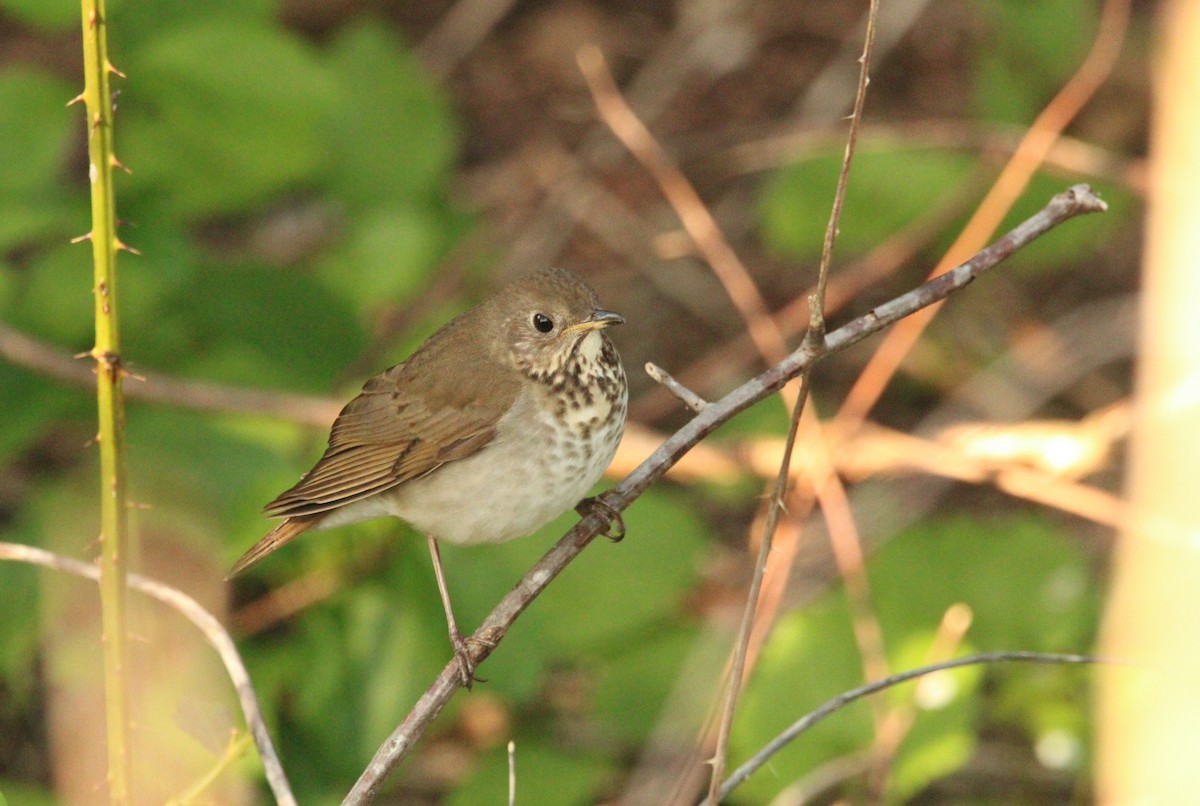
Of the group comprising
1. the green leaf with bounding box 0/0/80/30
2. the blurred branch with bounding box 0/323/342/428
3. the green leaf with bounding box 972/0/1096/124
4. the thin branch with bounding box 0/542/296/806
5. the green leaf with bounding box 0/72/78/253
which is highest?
the green leaf with bounding box 972/0/1096/124

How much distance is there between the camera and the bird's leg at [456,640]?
263cm

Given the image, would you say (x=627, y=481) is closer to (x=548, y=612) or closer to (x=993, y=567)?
(x=548, y=612)

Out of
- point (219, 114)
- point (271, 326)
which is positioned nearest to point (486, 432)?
point (271, 326)

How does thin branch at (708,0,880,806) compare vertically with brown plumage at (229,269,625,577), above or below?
below

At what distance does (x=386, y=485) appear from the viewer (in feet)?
10.9

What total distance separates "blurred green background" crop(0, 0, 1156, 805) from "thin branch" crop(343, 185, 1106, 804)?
47 centimetres

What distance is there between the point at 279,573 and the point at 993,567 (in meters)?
2.19

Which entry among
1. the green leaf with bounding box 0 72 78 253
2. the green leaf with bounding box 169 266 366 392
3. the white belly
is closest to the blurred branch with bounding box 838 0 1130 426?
the white belly

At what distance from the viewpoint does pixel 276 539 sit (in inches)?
127

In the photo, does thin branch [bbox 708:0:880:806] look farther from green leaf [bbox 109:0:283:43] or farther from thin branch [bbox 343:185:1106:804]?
green leaf [bbox 109:0:283:43]

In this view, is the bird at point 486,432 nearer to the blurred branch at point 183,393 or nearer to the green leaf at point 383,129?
the blurred branch at point 183,393

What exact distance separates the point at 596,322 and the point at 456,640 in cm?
80

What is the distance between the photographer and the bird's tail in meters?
3.18

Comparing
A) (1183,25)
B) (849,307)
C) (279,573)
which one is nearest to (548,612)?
(279,573)
